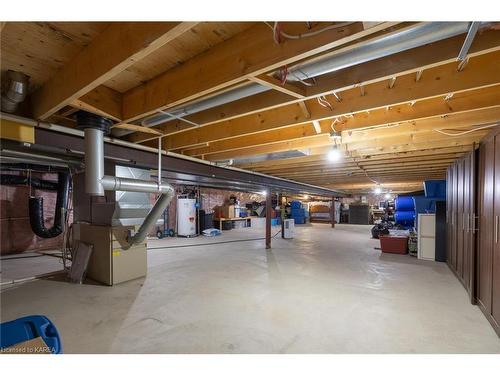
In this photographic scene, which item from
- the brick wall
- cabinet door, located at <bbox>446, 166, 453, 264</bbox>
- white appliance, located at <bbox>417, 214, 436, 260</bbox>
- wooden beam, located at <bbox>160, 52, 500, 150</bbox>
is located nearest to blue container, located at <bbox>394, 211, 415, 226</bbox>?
white appliance, located at <bbox>417, 214, 436, 260</bbox>

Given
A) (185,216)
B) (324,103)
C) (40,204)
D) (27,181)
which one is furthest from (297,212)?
(324,103)

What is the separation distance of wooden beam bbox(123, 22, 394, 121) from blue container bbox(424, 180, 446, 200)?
510 cm

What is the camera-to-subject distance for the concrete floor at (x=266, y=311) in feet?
6.26

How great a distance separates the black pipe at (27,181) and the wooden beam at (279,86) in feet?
19.7

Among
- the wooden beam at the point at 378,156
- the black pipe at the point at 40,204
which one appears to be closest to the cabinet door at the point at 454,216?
the wooden beam at the point at 378,156

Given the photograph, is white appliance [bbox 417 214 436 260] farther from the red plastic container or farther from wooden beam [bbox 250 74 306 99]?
wooden beam [bbox 250 74 306 99]

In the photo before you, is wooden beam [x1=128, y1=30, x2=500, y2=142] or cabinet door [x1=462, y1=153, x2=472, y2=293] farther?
cabinet door [x1=462, y1=153, x2=472, y2=293]

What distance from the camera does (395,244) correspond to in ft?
17.8

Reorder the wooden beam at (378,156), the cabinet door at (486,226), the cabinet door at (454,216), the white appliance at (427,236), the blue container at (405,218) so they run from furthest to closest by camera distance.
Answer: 1. the blue container at (405,218)
2. the white appliance at (427,236)
3. the cabinet door at (454,216)
4. the wooden beam at (378,156)
5. the cabinet door at (486,226)

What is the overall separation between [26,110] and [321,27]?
2548mm

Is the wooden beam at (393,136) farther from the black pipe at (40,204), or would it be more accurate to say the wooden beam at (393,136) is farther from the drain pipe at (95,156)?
the black pipe at (40,204)

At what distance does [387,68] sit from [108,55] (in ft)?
5.28

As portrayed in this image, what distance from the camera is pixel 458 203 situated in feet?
11.3

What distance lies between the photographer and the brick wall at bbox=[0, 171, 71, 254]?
16.7ft
